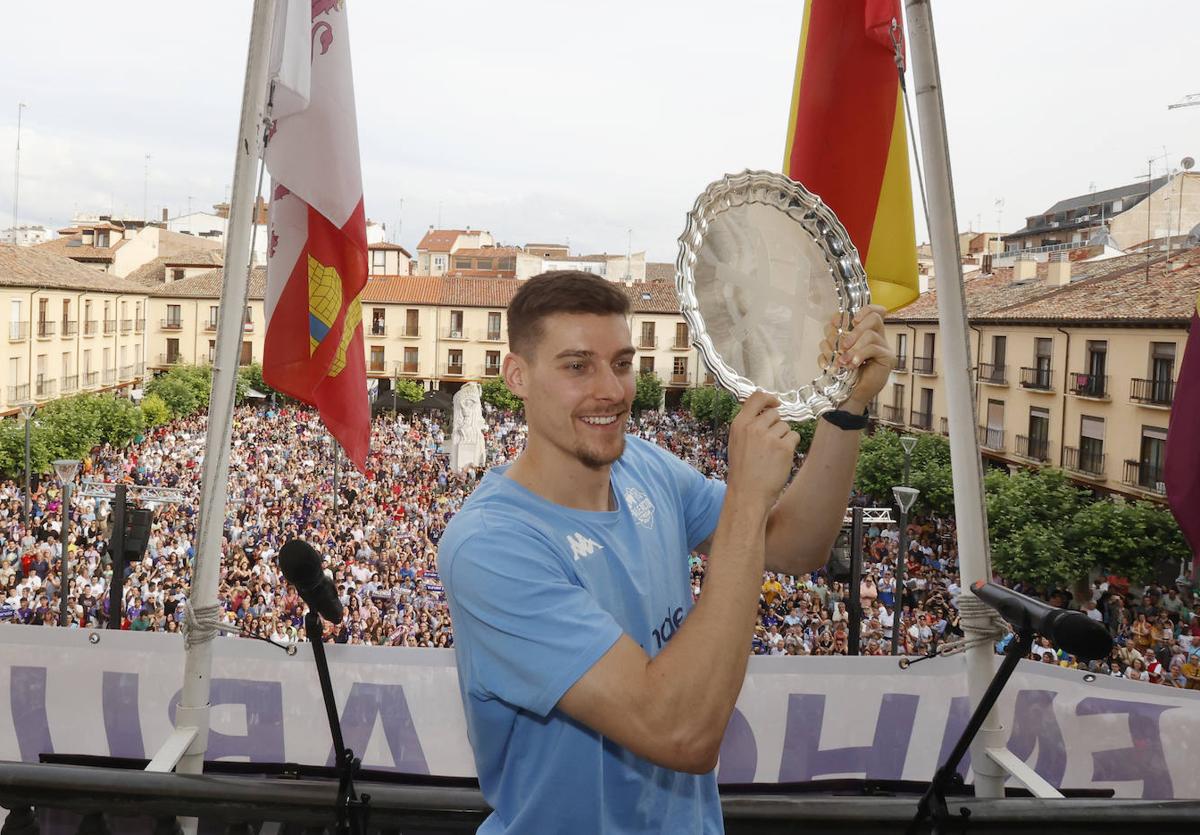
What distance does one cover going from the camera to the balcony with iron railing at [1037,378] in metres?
27.5

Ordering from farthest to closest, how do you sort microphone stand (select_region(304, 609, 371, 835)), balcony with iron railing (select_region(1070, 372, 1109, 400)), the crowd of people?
balcony with iron railing (select_region(1070, 372, 1109, 400)), the crowd of people, microphone stand (select_region(304, 609, 371, 835))

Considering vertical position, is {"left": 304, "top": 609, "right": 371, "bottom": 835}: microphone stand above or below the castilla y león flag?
below

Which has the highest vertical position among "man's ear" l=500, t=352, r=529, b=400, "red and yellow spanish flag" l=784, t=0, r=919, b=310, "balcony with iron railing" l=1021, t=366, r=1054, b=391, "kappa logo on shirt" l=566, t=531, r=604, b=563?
"red and yellow spanish flag" l=784, t=0, r=919, b=310

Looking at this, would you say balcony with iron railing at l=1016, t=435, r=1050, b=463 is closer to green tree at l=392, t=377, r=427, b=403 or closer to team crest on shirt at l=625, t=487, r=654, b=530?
green tree at l=392, t=377, r=427, b=403

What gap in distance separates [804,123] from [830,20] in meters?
0.41

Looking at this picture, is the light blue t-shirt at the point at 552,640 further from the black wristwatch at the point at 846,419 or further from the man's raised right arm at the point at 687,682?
the black wristwatch at the point at 846,419

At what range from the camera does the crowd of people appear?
40.2 feet

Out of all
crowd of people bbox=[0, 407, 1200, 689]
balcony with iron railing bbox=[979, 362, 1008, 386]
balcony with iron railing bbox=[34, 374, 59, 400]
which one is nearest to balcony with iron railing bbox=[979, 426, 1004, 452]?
balcony with iron railing bbox=[979, 362, 1008, 386]

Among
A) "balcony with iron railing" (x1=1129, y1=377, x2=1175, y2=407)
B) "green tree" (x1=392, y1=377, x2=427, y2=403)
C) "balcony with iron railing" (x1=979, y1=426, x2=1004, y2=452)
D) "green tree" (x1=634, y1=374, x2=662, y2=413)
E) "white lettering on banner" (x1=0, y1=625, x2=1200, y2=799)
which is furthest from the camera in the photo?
"green tree" (x1=634, y1=374, x2=662, y2=413)

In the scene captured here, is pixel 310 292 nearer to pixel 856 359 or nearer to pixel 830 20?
pixel 830 20

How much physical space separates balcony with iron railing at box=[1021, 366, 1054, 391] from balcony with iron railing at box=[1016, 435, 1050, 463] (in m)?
1.40

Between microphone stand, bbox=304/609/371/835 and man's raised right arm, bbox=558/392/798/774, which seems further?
microphone stand, bbox=304/609/371/835

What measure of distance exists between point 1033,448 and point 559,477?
28916 mm

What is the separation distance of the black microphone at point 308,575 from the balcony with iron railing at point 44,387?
39.3 m
